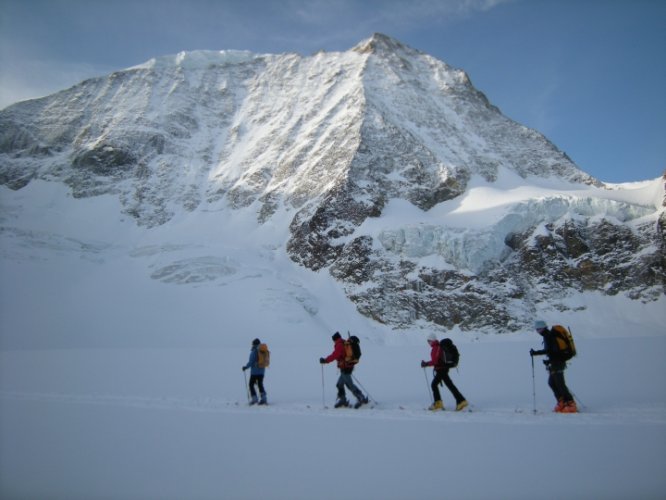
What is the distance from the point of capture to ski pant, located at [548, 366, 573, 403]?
764cm

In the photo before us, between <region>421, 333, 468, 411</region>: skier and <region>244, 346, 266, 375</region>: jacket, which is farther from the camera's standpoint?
<region>244, 346, 266, 375</region>: jacket

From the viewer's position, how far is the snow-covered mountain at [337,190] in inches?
1582

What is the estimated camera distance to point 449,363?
27.9 ft

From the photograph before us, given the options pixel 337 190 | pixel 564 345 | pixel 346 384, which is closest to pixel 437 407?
pixel 346 384

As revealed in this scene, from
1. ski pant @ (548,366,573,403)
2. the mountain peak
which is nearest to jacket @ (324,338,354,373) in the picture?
ski pant @ (548,366,573,403)

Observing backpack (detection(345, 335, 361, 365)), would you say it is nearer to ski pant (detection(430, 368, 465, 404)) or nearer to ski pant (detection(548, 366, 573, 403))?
ski pant (detection(430, 368, 465, 404))

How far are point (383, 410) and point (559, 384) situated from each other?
11.2ft

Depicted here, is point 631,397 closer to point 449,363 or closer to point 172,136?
point 449,363

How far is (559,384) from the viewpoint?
25.3 ft

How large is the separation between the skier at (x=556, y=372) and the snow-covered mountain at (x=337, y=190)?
30.6 meters

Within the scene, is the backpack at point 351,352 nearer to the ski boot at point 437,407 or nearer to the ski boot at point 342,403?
the ski boot at point 342,403

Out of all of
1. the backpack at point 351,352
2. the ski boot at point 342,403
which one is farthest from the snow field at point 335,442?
the backpack at point 351,352

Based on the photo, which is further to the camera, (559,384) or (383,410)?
(383,410)

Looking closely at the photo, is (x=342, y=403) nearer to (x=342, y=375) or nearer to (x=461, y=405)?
(x=342, y=375)
